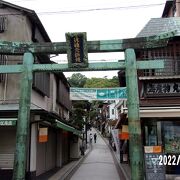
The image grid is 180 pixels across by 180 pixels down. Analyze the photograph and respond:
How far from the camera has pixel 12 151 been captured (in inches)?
718

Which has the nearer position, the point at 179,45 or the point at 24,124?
the point at 24,124

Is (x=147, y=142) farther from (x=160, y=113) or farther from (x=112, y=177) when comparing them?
(x=112, y=177)

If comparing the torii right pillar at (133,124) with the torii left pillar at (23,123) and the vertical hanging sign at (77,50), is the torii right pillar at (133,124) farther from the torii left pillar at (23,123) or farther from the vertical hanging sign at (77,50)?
the torii left pillar at (23,123)

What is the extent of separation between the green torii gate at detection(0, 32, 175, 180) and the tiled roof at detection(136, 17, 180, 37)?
16.2 feet

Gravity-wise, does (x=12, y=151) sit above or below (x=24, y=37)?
below

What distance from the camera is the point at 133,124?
14.7 meters

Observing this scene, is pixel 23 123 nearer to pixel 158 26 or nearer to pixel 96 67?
pixel 96 67

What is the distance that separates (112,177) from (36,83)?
7.48m

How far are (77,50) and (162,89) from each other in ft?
17.9

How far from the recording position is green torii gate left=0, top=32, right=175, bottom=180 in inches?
575

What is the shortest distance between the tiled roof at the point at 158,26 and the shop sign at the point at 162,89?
370cm

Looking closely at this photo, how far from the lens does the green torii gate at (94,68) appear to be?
47.9 feet

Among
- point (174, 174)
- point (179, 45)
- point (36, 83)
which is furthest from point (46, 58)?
point (174, 174)

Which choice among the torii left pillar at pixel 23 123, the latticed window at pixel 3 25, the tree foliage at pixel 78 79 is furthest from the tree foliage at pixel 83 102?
the torii left pillar at pixel 23 123
